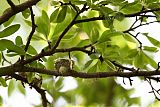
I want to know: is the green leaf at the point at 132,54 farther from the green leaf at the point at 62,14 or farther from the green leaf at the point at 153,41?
the green leaf at the point at 62,14

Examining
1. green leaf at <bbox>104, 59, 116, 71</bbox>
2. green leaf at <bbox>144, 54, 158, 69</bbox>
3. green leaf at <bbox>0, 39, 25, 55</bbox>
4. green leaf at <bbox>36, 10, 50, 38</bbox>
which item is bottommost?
green leaf at <bbox>144, 54, 158, 69</bbox>

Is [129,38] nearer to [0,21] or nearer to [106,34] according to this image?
[106,34]

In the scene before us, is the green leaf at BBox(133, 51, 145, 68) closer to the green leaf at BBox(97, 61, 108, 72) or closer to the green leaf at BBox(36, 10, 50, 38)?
the green leaf at BBox(97, 61, 108, 72)

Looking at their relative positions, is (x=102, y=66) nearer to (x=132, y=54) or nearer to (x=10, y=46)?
(x=132, y=54)

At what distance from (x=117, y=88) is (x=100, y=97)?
0.24 ft

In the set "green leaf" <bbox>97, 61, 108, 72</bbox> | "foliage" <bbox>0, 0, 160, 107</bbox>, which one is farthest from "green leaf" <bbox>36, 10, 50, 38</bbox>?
"green leaf" <bbox>97, 61, 108, 72</bbox>

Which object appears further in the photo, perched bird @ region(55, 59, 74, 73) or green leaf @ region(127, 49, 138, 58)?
green leaf @ region(127, 49, 138, 58)

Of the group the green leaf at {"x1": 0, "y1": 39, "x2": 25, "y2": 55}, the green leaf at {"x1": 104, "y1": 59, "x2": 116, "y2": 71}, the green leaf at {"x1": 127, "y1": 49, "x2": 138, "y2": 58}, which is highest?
the green leaf at {"x1": 0, "y1": 39, "x2": 25, "y2": 55}

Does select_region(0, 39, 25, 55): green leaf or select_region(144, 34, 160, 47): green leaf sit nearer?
select_region(0, 39, 25, 55): green leaf

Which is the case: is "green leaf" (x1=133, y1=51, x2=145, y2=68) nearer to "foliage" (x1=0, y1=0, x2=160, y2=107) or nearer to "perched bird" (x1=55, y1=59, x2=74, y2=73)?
"foliage" (x1=0, y1=0, x2=160, y2=107)

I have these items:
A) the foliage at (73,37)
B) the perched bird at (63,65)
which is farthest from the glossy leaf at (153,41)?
the perched bird at (63,65)

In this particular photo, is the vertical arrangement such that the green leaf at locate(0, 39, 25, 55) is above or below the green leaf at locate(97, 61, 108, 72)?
above

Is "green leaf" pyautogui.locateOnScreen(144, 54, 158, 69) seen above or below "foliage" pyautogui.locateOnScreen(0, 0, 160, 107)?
below

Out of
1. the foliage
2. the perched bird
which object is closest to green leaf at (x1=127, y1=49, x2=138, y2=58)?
the foliage
